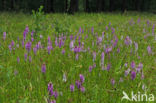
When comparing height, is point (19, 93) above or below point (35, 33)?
below

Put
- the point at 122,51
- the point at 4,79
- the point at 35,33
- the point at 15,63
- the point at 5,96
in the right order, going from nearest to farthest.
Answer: the point at 5,96 → the point at 4,79 → the point at 15,63 → the point at 122,51 → the point at 35,33

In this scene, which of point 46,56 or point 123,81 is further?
point 46,56

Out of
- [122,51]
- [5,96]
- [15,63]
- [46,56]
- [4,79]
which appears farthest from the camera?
[122,51]

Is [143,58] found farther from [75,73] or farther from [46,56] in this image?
[46,56]

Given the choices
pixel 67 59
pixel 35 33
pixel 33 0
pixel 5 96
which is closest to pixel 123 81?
pixel 67 59

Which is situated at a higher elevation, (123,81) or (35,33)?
(35,33)

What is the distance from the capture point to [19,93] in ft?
7.57

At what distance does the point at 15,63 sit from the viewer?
128 inches

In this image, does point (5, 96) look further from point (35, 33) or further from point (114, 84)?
point (35, 33)

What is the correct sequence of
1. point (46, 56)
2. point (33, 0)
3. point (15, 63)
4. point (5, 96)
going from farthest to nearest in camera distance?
point (33, 0) → point (46, 56) → point (15, 63) → point (5, 96)

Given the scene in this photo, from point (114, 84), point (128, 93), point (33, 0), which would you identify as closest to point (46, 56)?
point (114, 84)

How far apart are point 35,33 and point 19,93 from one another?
3.00 m

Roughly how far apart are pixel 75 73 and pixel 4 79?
107 cm

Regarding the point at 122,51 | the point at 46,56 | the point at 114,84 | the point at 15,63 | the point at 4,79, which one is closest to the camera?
the point at 114,84
